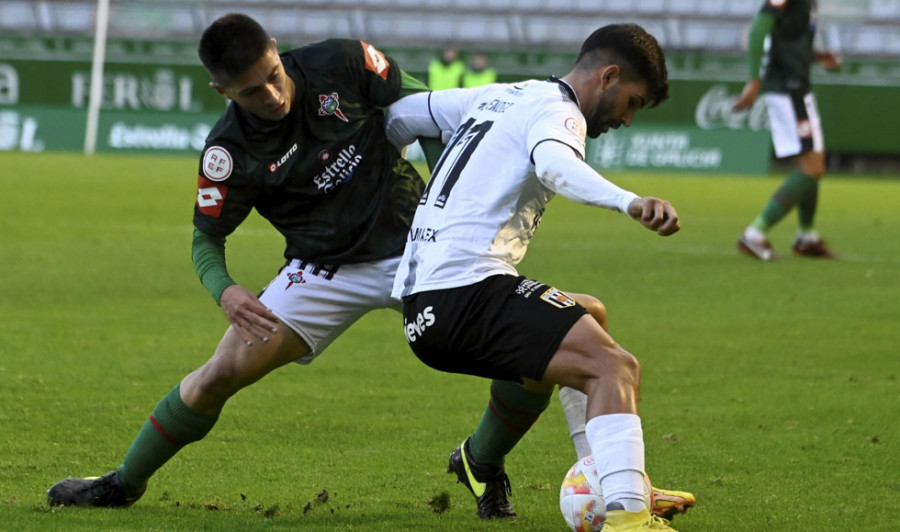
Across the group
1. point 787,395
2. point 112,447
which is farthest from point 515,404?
point 787,395

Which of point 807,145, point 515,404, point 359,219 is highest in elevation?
point 359,219

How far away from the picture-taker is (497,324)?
3.69 meters

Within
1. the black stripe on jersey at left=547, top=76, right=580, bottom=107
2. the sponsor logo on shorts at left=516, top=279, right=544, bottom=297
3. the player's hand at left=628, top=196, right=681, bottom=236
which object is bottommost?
the sponsor logo on shorts at left=516, top=279, right=544, bottom=297

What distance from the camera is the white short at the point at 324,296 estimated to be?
439 centimetres

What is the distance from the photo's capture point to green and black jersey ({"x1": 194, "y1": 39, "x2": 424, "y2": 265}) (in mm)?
4320

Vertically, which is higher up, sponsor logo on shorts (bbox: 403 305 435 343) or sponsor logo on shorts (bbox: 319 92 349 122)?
sponsor logo on shorts (bbox: 319 92 349 122)

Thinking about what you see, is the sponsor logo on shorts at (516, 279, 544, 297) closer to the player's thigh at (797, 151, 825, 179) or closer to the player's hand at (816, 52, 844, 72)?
the player's thigh at (797, 151, 825, 179)

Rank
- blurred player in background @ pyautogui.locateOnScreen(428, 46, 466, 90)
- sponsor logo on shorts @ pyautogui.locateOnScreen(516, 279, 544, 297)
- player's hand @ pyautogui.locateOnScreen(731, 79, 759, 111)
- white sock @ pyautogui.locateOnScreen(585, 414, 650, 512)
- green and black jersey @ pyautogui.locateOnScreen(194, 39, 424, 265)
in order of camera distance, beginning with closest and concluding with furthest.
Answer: white sock @ pyautogui.locateOnScreen(585, 414, 650, 512) < sponsor logo on shorts @ pyautogui.locateOnScreen(516, 279, 544, 297) < green and black jersey @ pyautogui.locateOnScreen(194, 39, 424, 265) < player's hand @ pyautogui.locateOnScreen(731, 79, 759, 111) < blurred player in background @ pyautogui.locateOnScreen(428, 46, 466, 90)

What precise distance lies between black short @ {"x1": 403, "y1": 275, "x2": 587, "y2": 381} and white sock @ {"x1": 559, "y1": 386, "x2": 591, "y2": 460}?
0.51m

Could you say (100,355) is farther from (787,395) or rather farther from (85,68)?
(85,68)

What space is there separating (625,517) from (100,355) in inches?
160

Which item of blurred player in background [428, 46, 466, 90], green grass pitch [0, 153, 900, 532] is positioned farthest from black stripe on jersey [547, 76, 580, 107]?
blurred player in background [428, 46, 466, 90]

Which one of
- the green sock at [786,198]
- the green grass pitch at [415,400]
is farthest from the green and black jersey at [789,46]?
the green grass pitch at [415,400]

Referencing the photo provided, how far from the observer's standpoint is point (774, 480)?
4773mm
